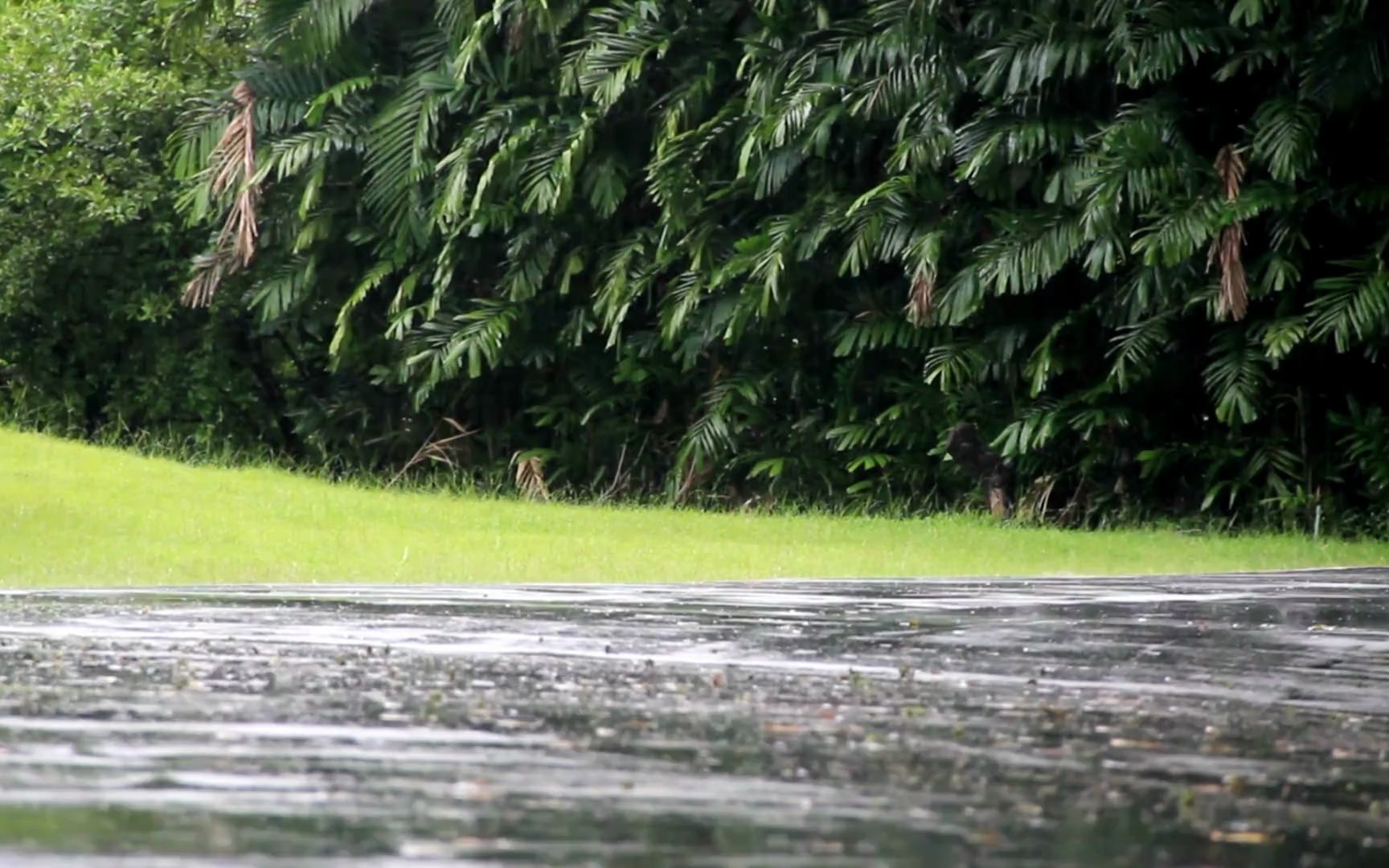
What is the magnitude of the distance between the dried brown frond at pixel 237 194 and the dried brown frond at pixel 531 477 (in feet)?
10.2

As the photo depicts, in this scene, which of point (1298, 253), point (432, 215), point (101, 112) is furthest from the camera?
point (101, 112)

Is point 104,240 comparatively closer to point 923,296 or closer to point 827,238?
point 827,238

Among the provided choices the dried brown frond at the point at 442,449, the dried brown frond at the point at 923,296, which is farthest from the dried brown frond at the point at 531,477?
the dried brown frond at the point at 923,296

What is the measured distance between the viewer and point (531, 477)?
64.8 ft

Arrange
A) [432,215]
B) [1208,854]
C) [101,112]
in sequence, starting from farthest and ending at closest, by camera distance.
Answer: [101,112], [432,215], [1208,854]

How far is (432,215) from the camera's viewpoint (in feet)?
63.2

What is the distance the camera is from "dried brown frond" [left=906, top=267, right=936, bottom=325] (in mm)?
16609

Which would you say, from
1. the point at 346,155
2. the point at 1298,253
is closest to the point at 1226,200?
the point at 1298,253

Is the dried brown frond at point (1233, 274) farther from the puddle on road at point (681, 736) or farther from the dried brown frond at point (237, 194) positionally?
the dried brown frond at point (237, 194)

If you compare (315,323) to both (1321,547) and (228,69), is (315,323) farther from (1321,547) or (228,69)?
(1321,547)

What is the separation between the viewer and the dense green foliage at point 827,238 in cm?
1562

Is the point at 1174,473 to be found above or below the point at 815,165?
below

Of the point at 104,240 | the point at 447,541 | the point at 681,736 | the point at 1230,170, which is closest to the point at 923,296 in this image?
the point at 1230,170

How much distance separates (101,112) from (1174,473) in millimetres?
11129
